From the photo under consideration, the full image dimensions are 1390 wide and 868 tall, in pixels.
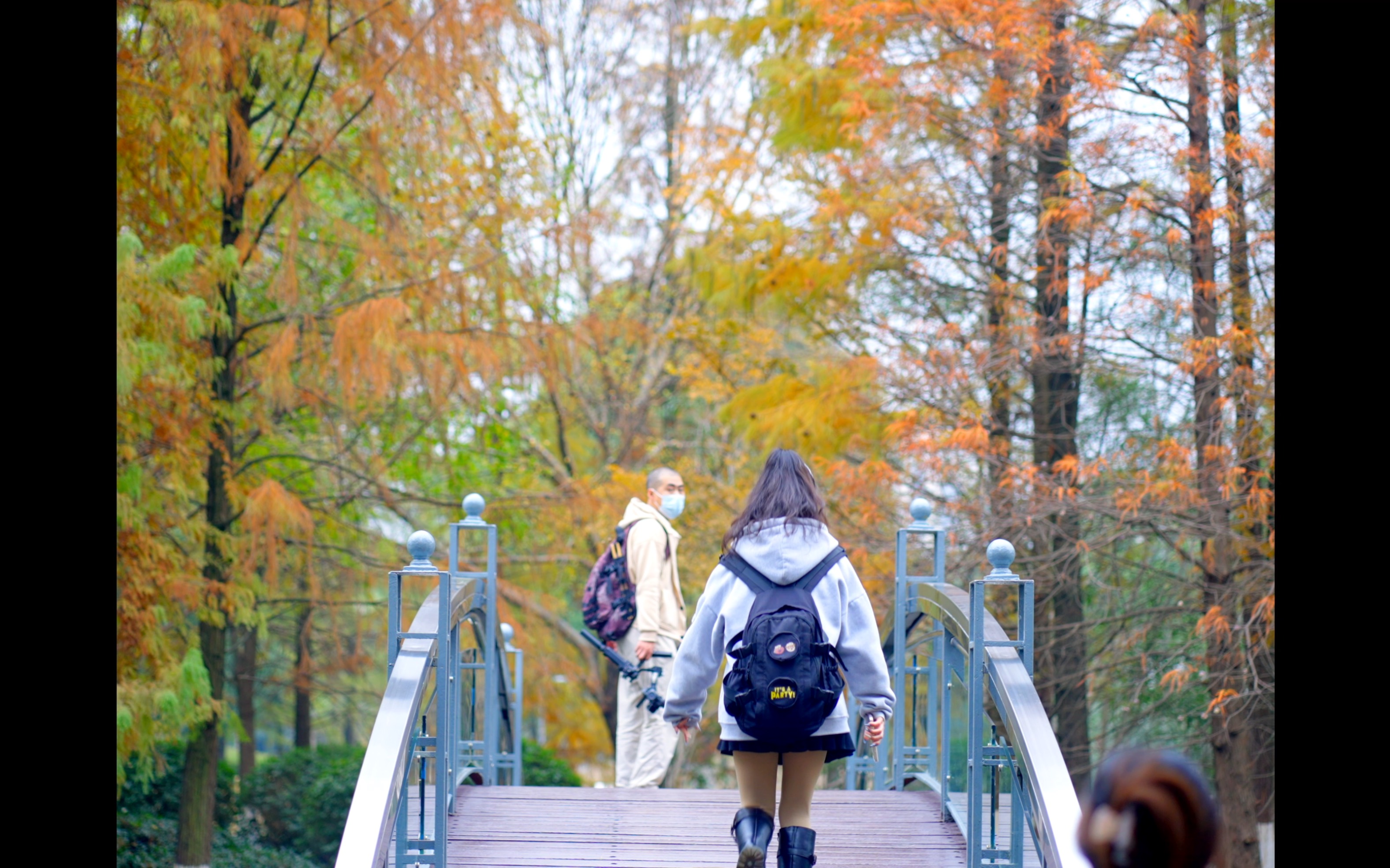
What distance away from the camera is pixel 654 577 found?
578 cm

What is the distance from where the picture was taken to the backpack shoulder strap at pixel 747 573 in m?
3.65

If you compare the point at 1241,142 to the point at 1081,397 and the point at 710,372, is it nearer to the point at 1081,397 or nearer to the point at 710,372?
the point at 1081,397

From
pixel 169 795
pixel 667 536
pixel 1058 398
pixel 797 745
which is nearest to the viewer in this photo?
pixel 797 745

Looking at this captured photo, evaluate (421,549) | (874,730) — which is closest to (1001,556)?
(874,730)

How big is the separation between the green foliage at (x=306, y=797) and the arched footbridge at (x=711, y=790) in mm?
7204

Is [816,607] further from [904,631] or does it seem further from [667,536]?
[667,536]

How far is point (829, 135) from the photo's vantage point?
9.75 m

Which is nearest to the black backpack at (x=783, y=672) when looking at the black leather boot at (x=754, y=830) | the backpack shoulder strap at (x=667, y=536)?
the black leather boot at (x=754, y=830)

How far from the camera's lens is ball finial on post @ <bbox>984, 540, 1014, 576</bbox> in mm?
3967

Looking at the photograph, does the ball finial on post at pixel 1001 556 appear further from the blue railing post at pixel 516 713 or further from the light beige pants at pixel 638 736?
the blue railing post at pixel 516 713

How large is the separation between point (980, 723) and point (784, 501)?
3.32ft

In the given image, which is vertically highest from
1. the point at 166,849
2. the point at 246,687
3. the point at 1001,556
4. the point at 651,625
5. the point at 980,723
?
the point at 1001,556
